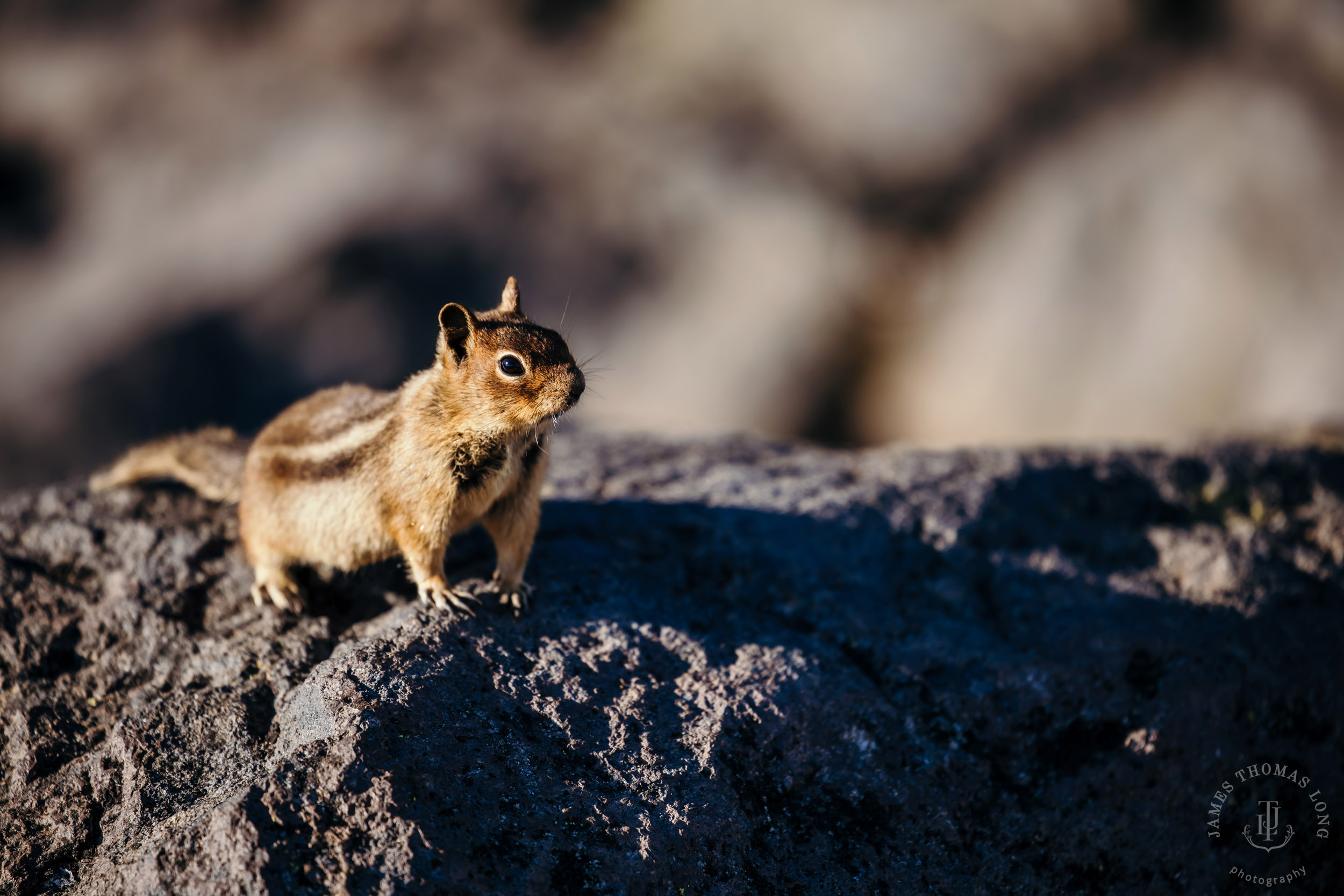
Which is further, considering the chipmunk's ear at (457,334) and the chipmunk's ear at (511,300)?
the chipmunk's ear at (511,300)

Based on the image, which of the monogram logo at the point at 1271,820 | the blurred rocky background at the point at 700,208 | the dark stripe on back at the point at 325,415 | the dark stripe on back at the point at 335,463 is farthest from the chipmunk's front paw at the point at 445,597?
the blurred rocky background at the point at 700,208

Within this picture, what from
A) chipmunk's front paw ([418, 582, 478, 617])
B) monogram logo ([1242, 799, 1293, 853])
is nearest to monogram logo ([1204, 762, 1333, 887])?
monogram logo ([1242, 799, 1293, 853])

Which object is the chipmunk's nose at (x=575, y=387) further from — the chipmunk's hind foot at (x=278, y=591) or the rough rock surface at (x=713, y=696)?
the chipmunk's hind foot at (x=278, y=591)

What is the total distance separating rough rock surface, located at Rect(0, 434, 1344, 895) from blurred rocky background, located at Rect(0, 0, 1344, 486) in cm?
296

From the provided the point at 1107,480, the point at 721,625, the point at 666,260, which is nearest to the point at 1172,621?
the point at 1107,480

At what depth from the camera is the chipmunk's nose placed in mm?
3650

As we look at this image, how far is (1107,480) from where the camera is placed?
4.85 metres

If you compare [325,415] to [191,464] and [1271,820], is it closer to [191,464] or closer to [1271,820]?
[191,464]

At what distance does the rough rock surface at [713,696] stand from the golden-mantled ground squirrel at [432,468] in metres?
0.23

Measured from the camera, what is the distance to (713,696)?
3432 millimetres

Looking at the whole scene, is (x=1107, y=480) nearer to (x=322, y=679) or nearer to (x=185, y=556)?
(x=322, y=679)

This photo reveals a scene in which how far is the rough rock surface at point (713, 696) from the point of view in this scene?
2.90 metres

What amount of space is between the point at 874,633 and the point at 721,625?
656mm

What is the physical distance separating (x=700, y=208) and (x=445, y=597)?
357 inches
